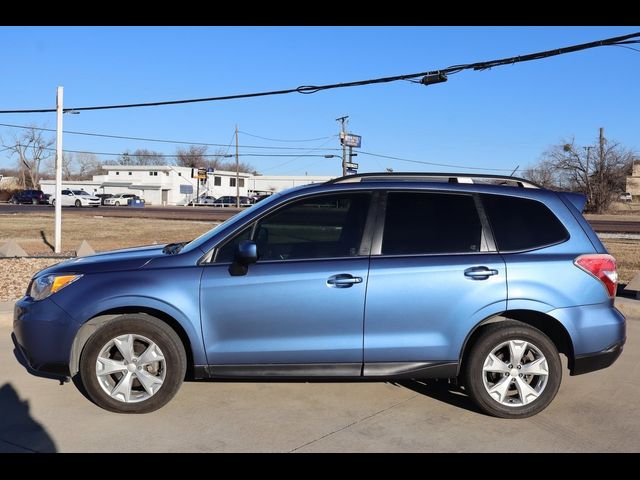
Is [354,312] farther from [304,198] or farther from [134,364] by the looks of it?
[134,364]

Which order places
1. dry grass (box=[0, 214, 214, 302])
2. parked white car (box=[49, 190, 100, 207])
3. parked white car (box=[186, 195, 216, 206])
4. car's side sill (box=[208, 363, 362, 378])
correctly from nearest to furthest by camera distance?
1. car's side sill (box=[208, 363, 362, 378])
2. dry grass (box=[0, 214, 214, 302])
3. parked white car (box=[49, 190, 100, 207])
4. parked white car (box=[186, 195, 216, 206])

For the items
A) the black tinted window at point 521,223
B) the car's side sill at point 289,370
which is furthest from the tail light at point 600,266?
the car's side sill at point 289,370

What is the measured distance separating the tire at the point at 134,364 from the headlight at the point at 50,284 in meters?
0.47

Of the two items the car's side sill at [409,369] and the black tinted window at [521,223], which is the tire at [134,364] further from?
the black tinted window at [521,223]

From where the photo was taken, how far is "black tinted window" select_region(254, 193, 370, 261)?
456 cm

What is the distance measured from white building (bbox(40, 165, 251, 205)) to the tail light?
82.5 meters

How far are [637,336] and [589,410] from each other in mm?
2967

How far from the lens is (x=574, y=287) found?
4414mm

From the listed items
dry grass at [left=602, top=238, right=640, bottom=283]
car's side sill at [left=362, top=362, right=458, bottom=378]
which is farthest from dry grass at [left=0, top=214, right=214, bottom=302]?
dry grass at [left=602, top=238, right=640, bottom=283]

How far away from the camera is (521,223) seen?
4.59 m

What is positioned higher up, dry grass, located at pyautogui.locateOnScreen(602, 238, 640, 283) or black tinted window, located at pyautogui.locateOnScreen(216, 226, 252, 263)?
black tinted window, located at pyautogui.locateOnScreen(216, 226, 252, 263)

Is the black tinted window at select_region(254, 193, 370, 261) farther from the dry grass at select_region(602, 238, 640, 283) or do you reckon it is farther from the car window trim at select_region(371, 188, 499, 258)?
the dry grass at select_region(602, 238, 640, 283)

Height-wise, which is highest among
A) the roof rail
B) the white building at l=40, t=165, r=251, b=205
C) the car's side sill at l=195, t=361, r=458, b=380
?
the white building at l=40, t=165, r=251, b=205
